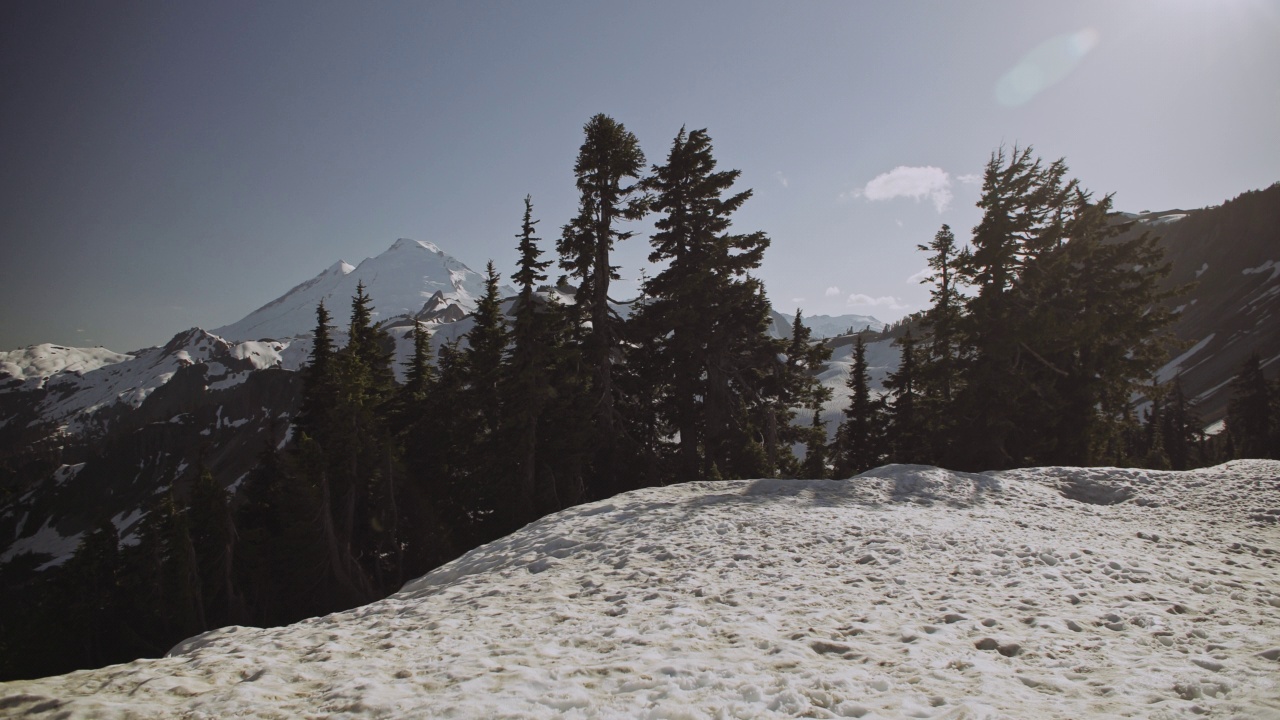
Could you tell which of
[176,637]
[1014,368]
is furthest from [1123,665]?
[176,637]

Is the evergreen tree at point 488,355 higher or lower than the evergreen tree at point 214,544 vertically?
higher

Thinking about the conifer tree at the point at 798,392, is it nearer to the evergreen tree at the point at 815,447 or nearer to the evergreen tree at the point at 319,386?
the evergreen tree at the point at 815,447

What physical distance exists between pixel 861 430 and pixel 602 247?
2319 cm

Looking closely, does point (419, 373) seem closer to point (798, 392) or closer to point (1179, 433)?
point (798, 392)

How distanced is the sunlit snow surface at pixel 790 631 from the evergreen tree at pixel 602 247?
12.1 m

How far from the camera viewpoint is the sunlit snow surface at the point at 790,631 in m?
4.24

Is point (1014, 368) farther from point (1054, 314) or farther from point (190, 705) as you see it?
point (190, 705)

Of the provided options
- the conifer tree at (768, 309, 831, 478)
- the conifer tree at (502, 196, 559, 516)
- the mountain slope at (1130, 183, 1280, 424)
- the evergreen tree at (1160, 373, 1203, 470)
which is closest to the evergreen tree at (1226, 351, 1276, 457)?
the evergreen tree at (1160, 373, 1203, 470)

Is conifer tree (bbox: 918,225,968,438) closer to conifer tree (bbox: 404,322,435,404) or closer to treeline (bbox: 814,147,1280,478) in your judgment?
treeline (bbox: 814,147,1280,478)

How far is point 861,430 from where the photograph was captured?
35.6 m

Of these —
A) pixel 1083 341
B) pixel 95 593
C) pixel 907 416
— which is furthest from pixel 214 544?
pixel 1083 341

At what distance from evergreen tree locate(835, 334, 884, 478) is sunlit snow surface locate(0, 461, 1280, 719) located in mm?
23791

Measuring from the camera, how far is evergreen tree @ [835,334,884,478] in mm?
35188

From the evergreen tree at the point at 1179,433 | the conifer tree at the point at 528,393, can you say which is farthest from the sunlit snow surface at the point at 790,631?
the evergreen tree at the point at 1179,433
